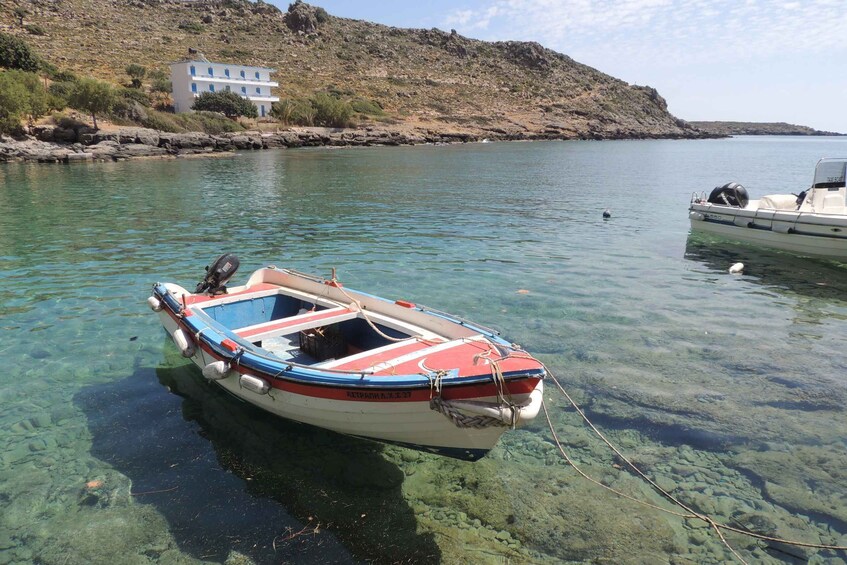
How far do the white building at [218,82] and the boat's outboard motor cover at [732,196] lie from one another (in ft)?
234

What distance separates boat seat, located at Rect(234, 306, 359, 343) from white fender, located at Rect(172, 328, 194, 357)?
72cm

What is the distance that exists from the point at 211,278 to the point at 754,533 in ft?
28.1

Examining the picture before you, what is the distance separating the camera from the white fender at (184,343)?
7.82 m

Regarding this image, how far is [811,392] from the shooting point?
8.54 meters

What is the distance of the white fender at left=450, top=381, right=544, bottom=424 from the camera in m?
4.99

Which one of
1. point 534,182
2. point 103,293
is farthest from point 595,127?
point 103,293

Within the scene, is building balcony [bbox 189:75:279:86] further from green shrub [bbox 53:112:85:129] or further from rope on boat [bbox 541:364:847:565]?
rope on boat [bbox 541:364:847:565]

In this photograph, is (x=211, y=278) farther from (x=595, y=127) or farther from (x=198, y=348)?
Answer: (x=595, y=127)

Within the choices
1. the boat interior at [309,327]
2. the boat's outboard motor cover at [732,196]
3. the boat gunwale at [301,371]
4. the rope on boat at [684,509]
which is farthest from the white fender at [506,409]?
the boat's outboard motor cover at [732,196]

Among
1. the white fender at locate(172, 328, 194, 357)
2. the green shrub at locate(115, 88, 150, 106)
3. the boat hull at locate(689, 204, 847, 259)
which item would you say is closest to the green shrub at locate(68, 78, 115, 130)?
the green shrub at locate(115, 88, 150, 106)

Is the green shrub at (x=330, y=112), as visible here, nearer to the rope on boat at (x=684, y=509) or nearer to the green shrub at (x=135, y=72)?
the green shrub at (x=135, y=72)

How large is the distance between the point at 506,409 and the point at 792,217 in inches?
655

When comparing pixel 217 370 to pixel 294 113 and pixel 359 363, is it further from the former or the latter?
pixel 294 113

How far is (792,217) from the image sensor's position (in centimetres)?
1716
